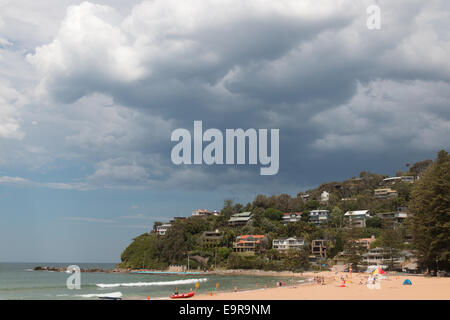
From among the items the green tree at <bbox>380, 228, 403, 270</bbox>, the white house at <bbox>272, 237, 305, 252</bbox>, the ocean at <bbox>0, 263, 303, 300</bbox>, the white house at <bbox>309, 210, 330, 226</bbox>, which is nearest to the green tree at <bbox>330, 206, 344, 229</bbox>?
the white house at <bbox>309, 210, 330, 226</bbox>

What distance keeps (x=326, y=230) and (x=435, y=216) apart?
55893mm

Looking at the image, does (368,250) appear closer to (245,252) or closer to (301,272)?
(301,272)

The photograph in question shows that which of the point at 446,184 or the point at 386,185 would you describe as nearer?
the point at 446,184

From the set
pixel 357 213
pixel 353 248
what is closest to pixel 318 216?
pixel 357 213

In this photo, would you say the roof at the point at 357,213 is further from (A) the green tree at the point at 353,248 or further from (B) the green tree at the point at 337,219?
(A) the green tree at the point at 353,248

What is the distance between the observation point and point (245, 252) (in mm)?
96750

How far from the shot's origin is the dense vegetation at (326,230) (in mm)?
43053

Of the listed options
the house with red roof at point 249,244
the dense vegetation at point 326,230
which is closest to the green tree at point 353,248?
the dense vegetation at point 326,230

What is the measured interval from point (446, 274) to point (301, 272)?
36228 millimetres

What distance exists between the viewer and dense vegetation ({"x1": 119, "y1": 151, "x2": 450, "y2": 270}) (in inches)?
1695

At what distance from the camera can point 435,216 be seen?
137 ft

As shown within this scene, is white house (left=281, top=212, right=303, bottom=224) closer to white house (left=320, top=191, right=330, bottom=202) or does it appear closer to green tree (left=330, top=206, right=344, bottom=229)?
green tree (left=330, top=206, right=344, bottom=229)

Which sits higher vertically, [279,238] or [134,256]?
[279,238]
